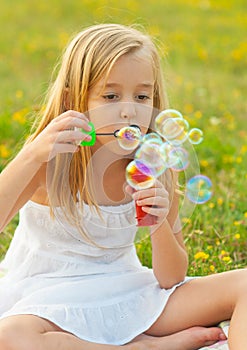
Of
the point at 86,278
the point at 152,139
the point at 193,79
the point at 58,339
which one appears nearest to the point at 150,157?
the point at 152,139

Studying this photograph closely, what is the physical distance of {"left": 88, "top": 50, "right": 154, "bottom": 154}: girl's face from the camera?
6.02 feet

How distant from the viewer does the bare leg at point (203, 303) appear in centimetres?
192

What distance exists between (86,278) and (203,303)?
0.31m

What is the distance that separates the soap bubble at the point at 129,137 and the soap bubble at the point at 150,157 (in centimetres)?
5

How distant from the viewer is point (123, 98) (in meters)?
1.87

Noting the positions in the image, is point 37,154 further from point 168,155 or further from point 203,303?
point 203,303

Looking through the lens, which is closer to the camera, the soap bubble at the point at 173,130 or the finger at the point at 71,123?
the finger at the point at 71,123

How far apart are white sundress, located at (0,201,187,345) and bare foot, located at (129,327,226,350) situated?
0.03 metres

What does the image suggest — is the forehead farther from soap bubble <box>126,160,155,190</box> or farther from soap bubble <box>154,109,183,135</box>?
soap bubble <box>126,160,155,190</box>

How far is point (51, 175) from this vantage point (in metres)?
1.96

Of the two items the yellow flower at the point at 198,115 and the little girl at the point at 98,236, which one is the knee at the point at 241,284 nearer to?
the little girl at the point at 98,236

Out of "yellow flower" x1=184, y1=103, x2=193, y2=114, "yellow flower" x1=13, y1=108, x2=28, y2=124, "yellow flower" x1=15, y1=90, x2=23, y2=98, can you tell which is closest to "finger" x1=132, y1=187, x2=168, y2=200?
"yellow flower" x1=13, y1=108, x2=28, y2=124

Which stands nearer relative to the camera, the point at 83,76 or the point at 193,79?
the point at 83,76

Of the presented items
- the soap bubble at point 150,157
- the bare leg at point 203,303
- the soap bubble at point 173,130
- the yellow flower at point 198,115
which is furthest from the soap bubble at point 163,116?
the yellow flower at point 198,115
